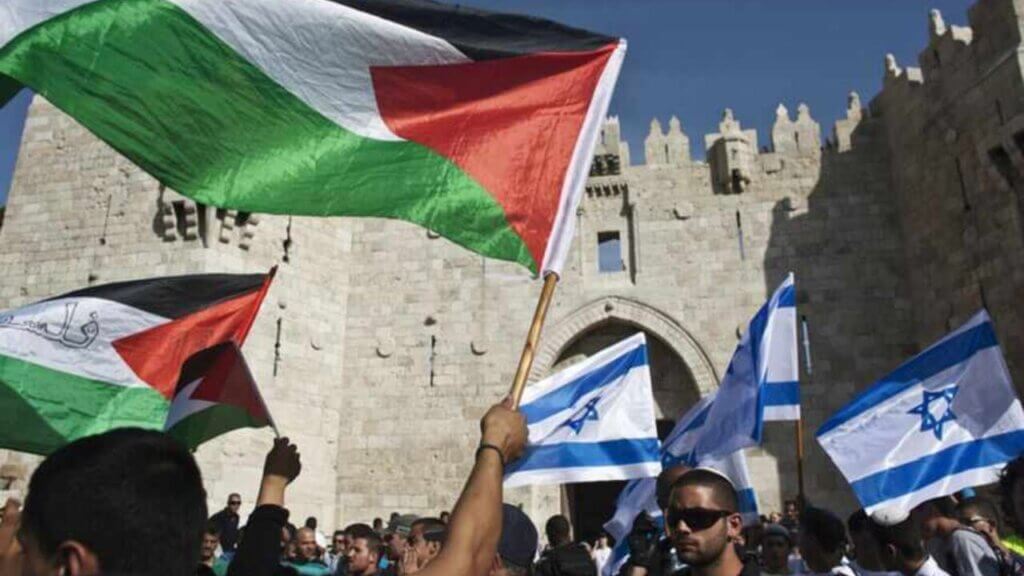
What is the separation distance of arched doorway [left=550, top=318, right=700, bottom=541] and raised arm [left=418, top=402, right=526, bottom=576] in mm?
12060

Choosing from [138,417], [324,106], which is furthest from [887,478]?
[138,417]

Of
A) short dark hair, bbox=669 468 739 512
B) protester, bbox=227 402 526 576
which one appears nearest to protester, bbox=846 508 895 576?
short dark hair, bbox=669 468 739 512

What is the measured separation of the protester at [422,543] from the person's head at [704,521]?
48.0 inches

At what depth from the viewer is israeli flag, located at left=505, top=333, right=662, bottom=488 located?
→ 593 cm

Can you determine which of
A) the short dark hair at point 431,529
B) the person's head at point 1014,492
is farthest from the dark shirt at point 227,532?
the person's head at point 1014,492

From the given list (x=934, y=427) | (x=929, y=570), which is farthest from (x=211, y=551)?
(x=934, y=427)

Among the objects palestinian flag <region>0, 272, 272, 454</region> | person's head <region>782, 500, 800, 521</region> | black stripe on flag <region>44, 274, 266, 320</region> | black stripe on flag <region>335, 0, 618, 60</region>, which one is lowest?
person's head <region>782, 500, 800, 521</region>

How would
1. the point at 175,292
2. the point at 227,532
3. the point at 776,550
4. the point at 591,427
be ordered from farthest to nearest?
the point at 227,532 < the point at 591,427 < the point at 175,292 < the point at 776,550

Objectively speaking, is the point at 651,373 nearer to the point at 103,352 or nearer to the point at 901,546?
the point at 901,546

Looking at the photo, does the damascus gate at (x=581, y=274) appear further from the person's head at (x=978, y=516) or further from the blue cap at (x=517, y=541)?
the blue cap at (x=517, y=541)

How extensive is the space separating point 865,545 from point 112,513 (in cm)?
345

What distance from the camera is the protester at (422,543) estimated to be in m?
3.54

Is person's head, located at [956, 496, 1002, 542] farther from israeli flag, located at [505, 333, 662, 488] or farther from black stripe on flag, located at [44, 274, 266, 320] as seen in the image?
black stripe on flag, located at [44, 274, 266, 320]

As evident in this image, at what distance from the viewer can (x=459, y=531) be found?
173 centimetres
